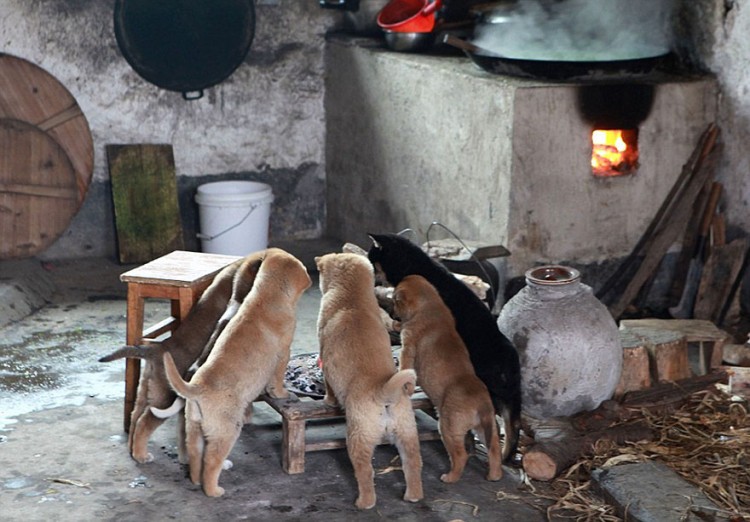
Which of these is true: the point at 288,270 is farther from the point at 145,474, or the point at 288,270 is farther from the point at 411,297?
the point at 145,474

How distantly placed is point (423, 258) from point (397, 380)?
1041mm

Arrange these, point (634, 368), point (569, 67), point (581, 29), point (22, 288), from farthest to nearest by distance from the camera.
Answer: point (22, 288), point (581, 29), point (569, 67), point (634, 368)

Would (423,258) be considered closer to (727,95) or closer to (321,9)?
(727,95)

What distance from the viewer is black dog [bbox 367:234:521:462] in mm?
5680

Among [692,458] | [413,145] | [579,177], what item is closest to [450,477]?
[692,458]

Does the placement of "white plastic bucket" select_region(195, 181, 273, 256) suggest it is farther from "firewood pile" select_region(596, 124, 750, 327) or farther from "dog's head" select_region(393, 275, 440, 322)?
Result: "dog's head" select_region(393, 275, 440, 322)

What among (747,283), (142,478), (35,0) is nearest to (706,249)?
(747,283)

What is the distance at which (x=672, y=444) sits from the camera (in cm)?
594

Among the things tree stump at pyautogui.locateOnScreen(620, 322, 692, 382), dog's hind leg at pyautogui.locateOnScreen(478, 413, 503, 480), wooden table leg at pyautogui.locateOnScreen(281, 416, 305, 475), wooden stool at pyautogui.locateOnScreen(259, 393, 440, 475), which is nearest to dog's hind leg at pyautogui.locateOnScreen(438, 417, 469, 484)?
→ dog's hind leg at pyautogui.locateOnScreen(478, 413, 503, 480)

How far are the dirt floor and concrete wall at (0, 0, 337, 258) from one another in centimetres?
265

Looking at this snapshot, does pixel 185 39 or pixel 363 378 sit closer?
pixel 363 378

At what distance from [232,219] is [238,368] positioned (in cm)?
411

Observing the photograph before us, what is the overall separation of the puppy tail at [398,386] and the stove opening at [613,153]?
3.03 metres

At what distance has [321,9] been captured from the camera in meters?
9.80
